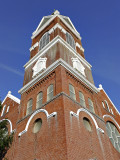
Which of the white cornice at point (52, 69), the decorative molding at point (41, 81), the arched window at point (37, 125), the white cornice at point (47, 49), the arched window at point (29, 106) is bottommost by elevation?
the arched window at point (37, 125)

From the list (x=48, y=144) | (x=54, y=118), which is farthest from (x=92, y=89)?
(x=48, y=144)

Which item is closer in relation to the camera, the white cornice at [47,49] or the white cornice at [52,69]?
the white cornice at [52,69]

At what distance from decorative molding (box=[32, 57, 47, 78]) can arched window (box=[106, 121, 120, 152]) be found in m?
8.45

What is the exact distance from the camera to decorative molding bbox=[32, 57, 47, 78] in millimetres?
18719

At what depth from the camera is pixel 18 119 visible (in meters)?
16.7

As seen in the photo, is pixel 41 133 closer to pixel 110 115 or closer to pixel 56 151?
pixel 56 151

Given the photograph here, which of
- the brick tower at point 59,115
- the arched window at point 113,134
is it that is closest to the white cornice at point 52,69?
the brick tower at point 59,115

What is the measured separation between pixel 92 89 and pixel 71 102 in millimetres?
5354

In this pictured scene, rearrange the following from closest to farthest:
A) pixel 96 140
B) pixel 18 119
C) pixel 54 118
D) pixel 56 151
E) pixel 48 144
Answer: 1. pixel 56 151
2. pixel 48 144
3. pixel 54 118
4. pixel 96 140
5. pixel 18 119

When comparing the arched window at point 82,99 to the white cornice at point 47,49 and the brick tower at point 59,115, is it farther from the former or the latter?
the white cornice at point 47,49

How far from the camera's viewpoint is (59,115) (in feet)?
42.1

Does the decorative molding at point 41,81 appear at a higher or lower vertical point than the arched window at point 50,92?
higher

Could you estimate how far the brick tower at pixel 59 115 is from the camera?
12047mm

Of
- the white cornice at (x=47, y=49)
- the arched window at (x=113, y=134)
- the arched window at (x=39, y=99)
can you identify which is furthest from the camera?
the white cornice at (x=47, y=49)
